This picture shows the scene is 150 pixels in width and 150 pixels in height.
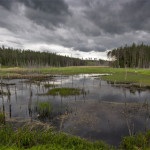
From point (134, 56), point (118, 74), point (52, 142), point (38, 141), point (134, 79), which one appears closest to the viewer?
point (38, 141)

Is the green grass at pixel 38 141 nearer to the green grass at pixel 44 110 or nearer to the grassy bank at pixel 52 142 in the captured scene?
the grassy bank at pixel 52 142

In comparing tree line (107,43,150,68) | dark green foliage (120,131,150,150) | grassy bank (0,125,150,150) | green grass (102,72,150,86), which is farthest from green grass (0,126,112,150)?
tree line (107,43,150,68)

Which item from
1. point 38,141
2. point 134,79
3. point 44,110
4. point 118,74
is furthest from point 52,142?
point 118,74

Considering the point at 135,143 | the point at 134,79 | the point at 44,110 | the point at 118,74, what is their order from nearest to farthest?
the point at 135,143, the point at 44,110, the point at 134,79, the point at 118,74

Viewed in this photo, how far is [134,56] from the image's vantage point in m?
136

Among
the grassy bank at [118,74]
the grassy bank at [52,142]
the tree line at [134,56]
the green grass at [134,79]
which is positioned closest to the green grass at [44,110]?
the grassy bank at [52,142]

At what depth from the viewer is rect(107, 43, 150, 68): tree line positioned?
135 m

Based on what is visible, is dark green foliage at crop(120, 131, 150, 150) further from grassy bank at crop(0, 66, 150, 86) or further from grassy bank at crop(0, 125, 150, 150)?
grassy bank at crop(0, 66, 150, 86)

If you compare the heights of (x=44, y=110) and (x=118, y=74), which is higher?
(x=118, y=74)

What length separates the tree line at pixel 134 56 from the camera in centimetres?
13512

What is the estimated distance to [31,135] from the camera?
45.0 ft

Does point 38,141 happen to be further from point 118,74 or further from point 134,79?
point 118,74

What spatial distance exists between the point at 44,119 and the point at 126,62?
5047 inches

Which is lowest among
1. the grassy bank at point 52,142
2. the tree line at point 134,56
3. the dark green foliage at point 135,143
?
the dark green foliage at point 135,143
